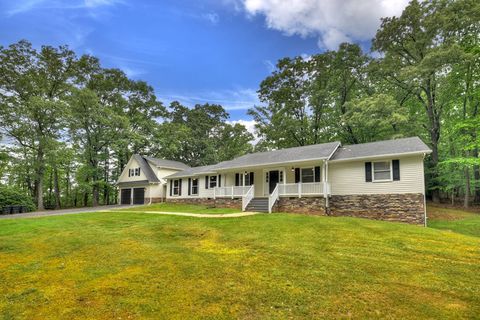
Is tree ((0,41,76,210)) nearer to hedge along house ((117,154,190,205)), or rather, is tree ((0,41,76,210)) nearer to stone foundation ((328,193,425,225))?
hedge along house ((117,154,190,205))

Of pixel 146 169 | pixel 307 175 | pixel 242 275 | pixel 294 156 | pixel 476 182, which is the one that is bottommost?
pixel 242 275

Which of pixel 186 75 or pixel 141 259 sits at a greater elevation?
pixel 186 75

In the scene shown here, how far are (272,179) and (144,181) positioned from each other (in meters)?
15.7

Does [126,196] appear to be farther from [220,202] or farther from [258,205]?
[258,205]

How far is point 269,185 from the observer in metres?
18.6

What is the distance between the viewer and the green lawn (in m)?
3.75

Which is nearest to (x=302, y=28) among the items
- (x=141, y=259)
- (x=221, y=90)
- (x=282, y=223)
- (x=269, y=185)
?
(x=221, y=90)

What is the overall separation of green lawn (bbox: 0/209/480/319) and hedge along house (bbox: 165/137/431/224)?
16.5 ft

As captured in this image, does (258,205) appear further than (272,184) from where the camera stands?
No

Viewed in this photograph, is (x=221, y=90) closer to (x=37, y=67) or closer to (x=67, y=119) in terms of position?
(x=67, y=119)

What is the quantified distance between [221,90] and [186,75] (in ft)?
13.8

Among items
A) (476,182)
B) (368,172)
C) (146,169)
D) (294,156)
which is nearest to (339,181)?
(368,172)

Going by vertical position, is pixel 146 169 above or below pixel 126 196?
above

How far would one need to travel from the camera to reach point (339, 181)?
1551cm
